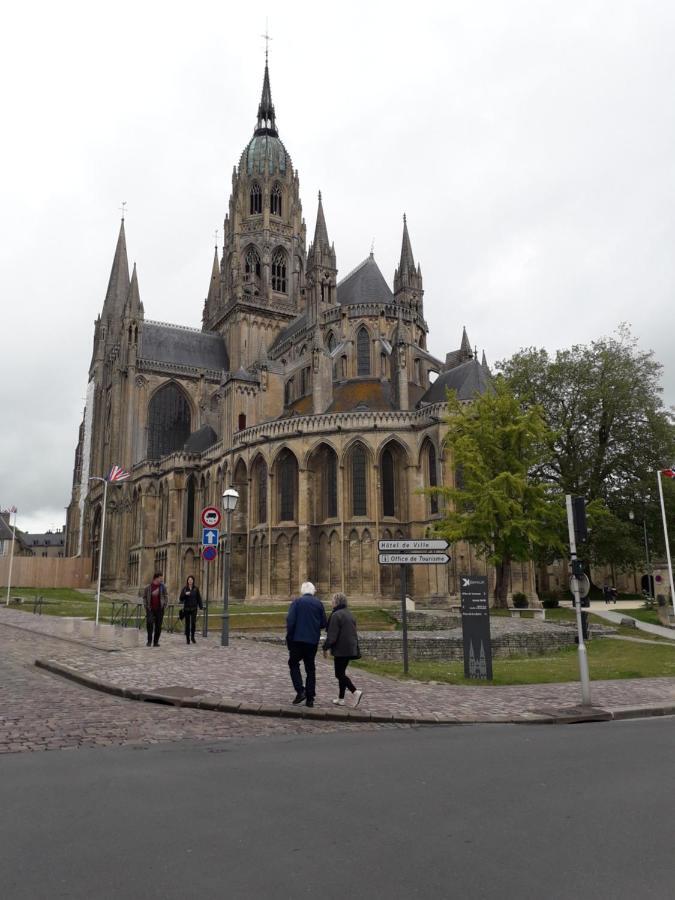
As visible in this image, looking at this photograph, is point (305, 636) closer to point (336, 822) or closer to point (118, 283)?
point (336, 822)

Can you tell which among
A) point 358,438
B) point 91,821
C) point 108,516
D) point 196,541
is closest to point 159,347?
point 108,516

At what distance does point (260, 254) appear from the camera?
6994 centimetres

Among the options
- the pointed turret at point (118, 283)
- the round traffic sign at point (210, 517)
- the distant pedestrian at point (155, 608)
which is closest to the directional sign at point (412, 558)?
the distant pedestrian at point (155, 608)

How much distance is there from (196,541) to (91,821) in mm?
48892

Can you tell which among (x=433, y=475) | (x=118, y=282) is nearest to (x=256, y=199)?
(x=118, y=282)

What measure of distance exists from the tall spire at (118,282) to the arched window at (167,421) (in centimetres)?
1518

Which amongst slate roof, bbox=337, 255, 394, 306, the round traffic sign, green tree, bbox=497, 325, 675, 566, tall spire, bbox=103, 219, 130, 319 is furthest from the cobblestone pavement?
tall spire, bbox=103, 219, 130, 319

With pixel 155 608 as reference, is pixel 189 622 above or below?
below

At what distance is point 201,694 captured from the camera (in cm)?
1048

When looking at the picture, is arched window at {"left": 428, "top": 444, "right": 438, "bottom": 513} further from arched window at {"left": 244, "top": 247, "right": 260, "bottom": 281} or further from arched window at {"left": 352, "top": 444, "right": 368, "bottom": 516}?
arched window at {"left": 244, "top": 247, "right": 260, "bottom": 281}

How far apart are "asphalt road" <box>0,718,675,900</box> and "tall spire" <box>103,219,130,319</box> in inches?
2878

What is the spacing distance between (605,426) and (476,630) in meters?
27.6

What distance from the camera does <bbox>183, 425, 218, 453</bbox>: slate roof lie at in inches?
2249

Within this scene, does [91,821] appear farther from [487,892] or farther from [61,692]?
[61,692]
